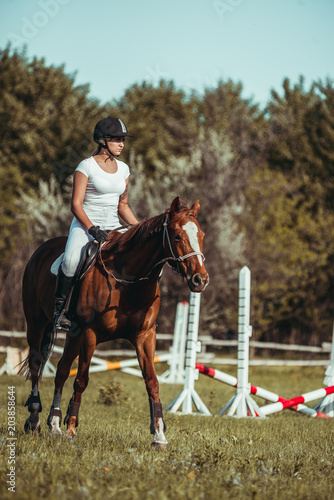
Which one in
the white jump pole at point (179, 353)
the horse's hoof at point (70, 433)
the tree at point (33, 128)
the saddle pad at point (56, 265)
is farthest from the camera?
the tree at point (33, 128)

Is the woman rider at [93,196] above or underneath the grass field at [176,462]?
above

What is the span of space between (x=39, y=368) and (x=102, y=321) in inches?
75.7

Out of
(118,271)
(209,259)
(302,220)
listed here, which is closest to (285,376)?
(209,259)

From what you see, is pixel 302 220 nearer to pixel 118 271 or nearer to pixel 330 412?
pixel 330 412

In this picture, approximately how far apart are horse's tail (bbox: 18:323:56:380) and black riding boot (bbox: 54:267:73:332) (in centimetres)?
126

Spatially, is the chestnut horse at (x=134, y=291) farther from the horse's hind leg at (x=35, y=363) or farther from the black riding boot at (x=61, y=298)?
the horse's hind leg at (x=35, y=363)

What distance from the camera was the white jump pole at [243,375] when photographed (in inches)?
358

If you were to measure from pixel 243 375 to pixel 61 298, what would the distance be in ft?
12.5

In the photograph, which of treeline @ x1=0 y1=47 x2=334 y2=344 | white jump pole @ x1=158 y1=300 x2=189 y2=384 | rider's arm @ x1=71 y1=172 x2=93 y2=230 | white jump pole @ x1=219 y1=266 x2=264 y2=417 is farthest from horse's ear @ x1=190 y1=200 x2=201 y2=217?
treeline @ x1=0 y1=47 x2=334 y2=344

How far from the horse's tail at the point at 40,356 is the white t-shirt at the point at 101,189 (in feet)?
6.10

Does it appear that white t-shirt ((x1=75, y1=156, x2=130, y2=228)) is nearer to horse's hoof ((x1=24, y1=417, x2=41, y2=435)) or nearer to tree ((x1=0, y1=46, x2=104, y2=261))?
horse's hoof ((x1=24, y1=417, x2=41, y2=435))

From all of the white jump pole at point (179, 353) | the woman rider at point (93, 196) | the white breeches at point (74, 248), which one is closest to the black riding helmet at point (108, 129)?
the woman rider at point (93, 196)

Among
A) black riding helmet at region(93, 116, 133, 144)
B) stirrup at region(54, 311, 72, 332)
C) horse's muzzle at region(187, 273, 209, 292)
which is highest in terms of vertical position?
black riding helmet at region(93, 116, 133, 144)

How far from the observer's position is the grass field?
395 cm
